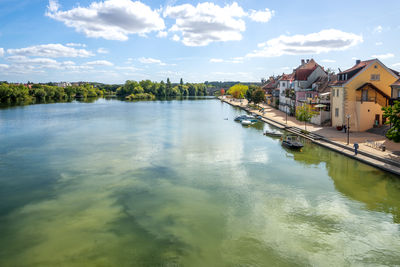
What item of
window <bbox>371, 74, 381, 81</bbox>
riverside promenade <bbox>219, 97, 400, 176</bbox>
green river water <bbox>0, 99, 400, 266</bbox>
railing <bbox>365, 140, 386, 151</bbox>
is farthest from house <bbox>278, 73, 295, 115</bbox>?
green river water <bbox>0, 99, 400, 266</bbox>

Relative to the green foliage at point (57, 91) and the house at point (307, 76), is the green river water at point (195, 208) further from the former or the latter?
the green foliage at point (57, 91)

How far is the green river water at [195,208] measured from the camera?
13.0 meters

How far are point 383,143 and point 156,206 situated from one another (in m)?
23.8

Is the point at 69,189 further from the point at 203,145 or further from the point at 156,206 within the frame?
the point at 203,145

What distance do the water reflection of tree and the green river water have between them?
7cm

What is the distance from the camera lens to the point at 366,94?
119 ft

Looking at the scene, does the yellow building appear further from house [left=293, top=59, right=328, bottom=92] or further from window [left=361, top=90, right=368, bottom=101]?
house [left=293, top=59, right=328, bottom=92]

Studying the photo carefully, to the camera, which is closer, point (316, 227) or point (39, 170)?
point (316, 227)

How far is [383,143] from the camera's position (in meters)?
28.9

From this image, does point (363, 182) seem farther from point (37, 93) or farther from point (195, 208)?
point (37, 93)

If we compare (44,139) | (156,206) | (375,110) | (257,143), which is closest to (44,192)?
(156,206)

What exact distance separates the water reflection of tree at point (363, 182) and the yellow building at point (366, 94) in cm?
1103

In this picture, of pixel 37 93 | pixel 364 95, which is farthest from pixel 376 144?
pixel 37 93

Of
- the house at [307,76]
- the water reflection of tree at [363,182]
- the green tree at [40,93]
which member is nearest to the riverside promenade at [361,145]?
the water reflection of tree at [363,182]
